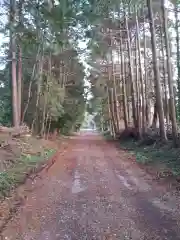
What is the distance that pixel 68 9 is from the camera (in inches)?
220

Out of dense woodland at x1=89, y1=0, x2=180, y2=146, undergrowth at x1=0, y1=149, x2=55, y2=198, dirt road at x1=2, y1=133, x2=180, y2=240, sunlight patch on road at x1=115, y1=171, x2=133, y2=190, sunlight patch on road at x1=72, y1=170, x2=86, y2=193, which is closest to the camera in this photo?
dirt road at x1=2, y1=133, x2=180, y2=240

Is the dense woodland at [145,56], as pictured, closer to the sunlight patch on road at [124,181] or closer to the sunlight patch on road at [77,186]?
the sunlight patch on road at [124,181]

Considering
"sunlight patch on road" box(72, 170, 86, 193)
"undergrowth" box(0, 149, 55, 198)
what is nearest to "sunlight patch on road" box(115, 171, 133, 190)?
"sunlight patch on road" box(72, 170, 86, 193)

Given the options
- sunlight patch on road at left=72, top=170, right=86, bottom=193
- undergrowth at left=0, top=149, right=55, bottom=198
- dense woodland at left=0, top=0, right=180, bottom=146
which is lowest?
sunlight patch on road at left=72, top=170, right=86, bottom=193

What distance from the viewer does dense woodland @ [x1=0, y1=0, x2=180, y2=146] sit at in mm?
6488

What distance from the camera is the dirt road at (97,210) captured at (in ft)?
20.4

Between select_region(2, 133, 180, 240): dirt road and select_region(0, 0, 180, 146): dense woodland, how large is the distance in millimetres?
3142

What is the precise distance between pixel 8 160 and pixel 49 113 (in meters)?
18.7

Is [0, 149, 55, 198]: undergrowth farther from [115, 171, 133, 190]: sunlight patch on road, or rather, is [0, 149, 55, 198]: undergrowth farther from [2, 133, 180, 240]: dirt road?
[115, 171, 133, 190]: sunlight patch on road

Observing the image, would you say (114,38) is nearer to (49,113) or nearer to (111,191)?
(49,113)

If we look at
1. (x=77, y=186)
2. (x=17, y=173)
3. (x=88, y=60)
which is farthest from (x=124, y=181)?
(x=88, y=60)

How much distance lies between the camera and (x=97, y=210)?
25.1ft

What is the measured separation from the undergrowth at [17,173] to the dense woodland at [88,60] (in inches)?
132

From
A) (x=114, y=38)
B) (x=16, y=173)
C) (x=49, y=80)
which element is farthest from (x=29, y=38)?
(x=114, y=38)
